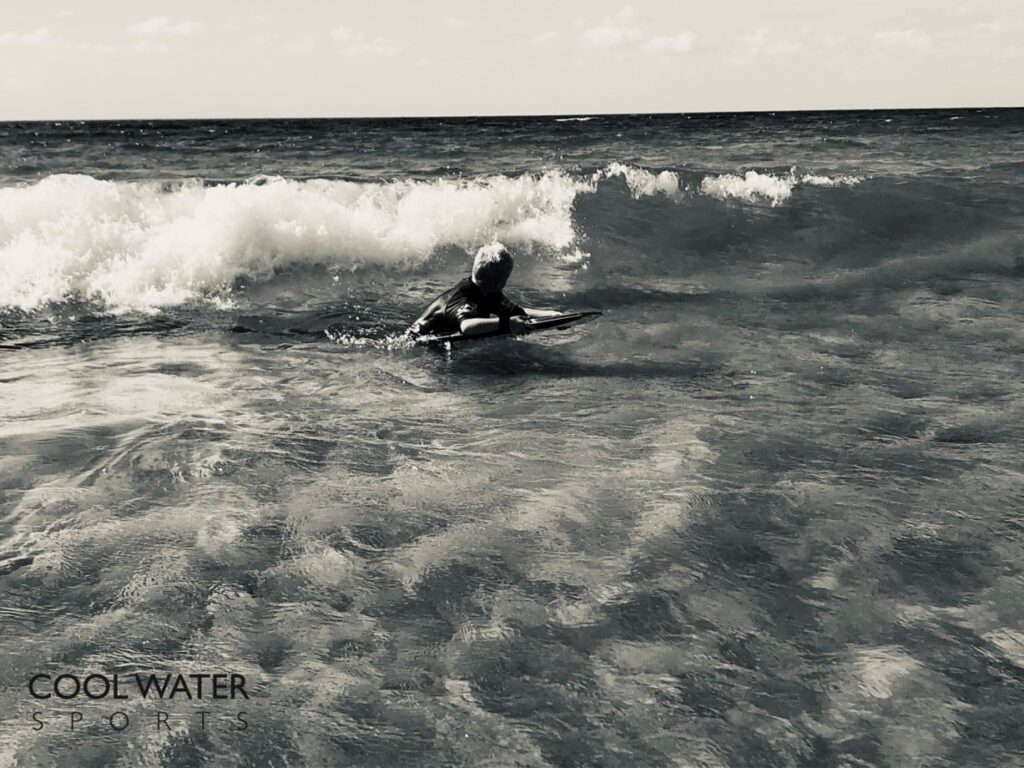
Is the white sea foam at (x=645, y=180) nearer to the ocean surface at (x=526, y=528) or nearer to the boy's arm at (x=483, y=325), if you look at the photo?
the ocean surface at (x=526, y=528)

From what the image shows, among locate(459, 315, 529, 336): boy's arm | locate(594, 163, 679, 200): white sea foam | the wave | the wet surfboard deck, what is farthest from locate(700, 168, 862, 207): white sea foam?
locate(459, 315, 529, 336): boy's arm

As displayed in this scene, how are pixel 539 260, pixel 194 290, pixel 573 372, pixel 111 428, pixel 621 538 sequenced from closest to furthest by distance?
pixel 621 538 → pixel 111 428 → pixel 573 372 → pixel 194 290 → pixel 539 260

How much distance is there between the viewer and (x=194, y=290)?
9453mm

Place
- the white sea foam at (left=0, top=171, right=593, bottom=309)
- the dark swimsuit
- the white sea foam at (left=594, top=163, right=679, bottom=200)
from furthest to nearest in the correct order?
1. the white sea foam at (left=594, top=163, right=679, bottom=200)
2. the white sea foam at (left=0, top=171, right=593, bottom=309)
3. the dark swimsuit

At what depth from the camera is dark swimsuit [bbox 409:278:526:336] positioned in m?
6.36

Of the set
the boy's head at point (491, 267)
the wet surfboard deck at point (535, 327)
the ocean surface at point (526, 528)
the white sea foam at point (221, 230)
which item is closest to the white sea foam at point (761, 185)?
the white sea foam at point (221, 230)

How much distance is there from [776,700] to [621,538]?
1026 millimetres

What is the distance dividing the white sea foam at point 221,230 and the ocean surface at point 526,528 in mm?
511

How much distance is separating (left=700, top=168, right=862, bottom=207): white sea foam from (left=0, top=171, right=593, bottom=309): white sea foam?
1974mm

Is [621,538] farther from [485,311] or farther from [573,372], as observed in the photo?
[485,311]

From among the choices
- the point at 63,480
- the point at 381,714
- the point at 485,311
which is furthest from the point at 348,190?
the point at 381,714

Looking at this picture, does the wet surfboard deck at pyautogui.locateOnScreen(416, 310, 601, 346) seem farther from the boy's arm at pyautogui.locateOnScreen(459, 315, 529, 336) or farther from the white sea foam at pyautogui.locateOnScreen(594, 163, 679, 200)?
the white sea foam at pyautogui.locateOnScreen(594, 163, 679, 200)

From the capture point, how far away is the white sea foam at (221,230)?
9.54 meters

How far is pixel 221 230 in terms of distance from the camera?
10688 millimetres
